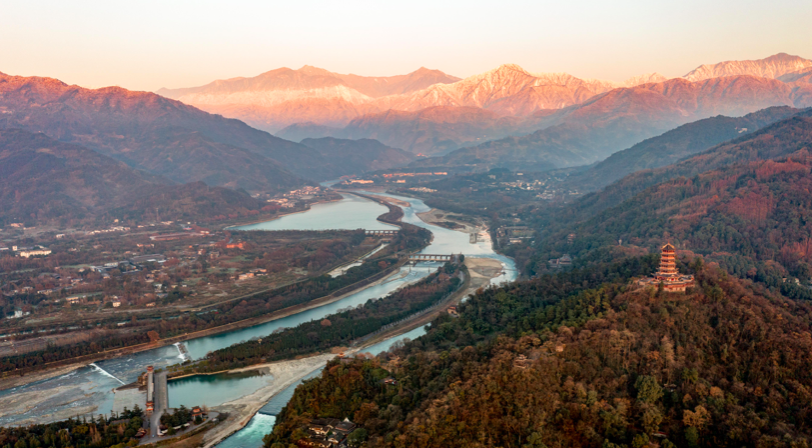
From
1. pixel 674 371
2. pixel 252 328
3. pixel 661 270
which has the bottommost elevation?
pixel 252 328

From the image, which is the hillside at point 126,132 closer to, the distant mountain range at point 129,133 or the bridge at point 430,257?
the distant mountain range at point 129,133

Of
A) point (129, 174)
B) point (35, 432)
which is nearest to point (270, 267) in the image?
point (35, 432)

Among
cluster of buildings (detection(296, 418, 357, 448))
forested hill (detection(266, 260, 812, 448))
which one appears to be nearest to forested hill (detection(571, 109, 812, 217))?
forested hill (detection(266, 260, 812, 448))

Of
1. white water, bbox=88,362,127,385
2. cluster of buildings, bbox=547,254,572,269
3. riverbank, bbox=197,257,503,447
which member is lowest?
riverbank, bbox=197,257,503,447

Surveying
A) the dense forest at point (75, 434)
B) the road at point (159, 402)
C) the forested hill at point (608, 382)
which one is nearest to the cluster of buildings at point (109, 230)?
the road at point (159, 402)

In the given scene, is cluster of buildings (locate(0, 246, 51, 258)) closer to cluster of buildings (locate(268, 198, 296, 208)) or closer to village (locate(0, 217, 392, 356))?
village (locate(0, 217, 392, 356))

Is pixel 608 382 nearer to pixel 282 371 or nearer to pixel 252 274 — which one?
pixel 282 371

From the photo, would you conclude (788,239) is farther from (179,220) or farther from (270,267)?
(179,220)
